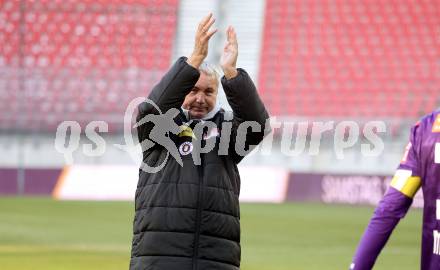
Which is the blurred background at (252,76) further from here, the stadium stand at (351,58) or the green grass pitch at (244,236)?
the green grass pitch at (244,236)

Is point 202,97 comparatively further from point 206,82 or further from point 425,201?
point 425,201

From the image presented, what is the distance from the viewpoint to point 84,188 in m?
16.5

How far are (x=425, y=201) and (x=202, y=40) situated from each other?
3.63ft

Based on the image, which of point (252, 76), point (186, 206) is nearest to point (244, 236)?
point (186, 206)

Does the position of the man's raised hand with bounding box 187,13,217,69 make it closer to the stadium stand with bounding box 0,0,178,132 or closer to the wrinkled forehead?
the wrinkled forehead

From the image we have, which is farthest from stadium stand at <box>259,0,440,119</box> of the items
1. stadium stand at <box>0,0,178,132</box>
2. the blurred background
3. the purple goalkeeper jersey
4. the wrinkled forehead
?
the purple goalkeeper jersey

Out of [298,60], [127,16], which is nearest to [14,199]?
[127,16]

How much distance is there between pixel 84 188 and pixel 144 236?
1283 centimetres

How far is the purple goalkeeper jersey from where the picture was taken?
3.17 metres

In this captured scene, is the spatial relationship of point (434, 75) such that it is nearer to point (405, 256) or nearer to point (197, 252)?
point (405, 256)

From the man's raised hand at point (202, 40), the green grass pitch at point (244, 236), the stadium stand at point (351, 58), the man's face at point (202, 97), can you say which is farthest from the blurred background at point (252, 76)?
the man's raised hand at point (202, 40)

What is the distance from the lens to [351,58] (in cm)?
1934

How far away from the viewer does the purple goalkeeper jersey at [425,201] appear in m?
3.17

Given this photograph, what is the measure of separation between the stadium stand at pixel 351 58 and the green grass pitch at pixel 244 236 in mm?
3717
